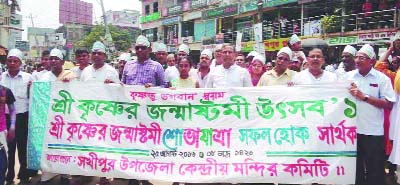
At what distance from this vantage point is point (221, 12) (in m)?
28.5

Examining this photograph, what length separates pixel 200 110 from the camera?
4.64 metres

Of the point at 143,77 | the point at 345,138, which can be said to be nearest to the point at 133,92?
the point at 143,77

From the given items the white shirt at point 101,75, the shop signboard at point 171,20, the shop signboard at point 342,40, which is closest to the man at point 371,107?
the white shirt at point 101,75

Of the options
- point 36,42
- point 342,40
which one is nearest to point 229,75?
point 342,40

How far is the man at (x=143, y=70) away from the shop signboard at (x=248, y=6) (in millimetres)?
20542

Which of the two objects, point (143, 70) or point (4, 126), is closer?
point (4, 126)

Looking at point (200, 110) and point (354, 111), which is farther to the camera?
point (200, 110)

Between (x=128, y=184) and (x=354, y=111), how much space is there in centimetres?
269

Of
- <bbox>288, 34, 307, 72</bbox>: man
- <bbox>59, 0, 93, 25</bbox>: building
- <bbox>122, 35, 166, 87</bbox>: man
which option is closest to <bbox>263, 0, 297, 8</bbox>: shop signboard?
<bbox>288, 34, 307, 72</bbox>: man

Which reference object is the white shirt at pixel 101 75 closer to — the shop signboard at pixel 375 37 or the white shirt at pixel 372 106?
the white shirt at pixel 372 106

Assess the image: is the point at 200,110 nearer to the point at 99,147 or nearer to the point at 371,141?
the point at 99,147

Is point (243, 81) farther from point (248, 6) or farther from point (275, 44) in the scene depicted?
point (248, 6)

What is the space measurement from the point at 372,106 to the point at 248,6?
21.8 m

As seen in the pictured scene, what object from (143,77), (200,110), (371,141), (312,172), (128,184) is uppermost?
(143,77)
